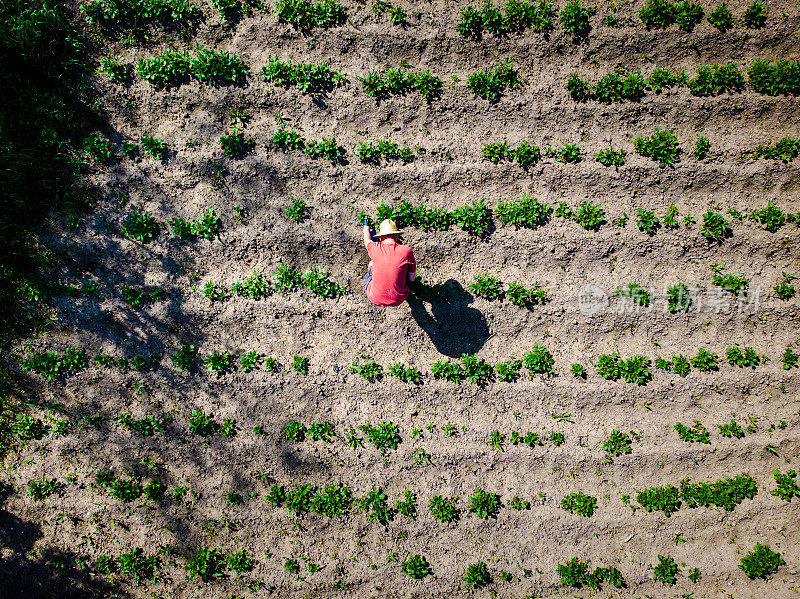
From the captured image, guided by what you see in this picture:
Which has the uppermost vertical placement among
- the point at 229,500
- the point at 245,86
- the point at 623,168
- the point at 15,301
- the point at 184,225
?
the point at 245,86

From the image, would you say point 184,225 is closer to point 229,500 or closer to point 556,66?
point 229,500

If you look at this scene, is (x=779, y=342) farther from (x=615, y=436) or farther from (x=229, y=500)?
(x=229, y=500)

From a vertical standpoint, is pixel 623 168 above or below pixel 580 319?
above

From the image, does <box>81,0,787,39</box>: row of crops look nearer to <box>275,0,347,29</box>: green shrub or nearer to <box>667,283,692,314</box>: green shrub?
<box>275,0,347,29</box>: green shrub

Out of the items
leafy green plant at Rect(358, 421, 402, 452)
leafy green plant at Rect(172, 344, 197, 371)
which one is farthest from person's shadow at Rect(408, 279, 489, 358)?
leafy green plant at Rect(172, 344, 197, 371)

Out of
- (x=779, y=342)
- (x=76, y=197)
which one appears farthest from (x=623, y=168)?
(x=76, y=197)

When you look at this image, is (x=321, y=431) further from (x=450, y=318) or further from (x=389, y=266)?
(x=389, y=266)
